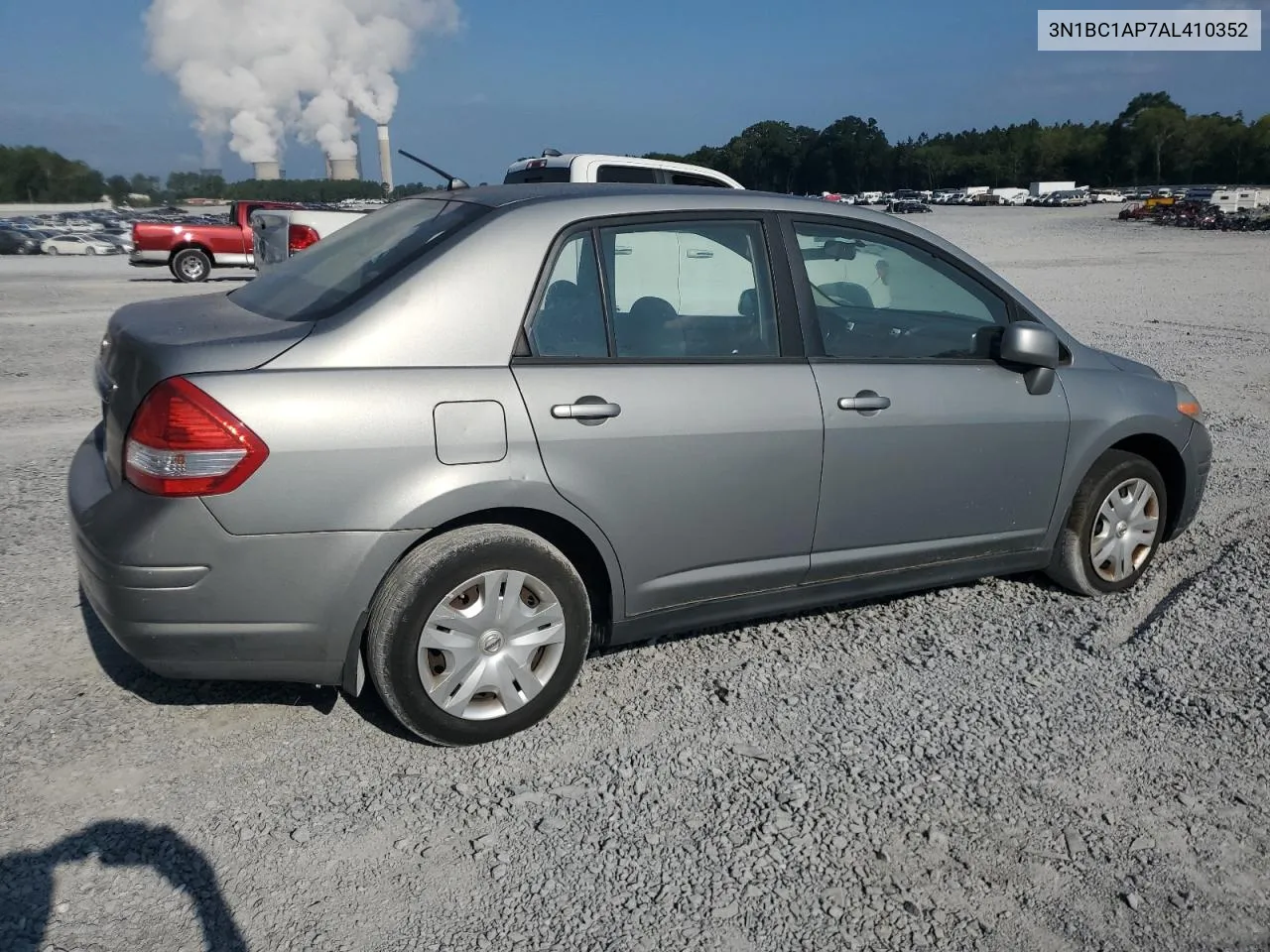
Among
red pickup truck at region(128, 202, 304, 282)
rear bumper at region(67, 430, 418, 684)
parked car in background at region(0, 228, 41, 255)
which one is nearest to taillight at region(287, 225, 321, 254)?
red pickup truck at region(128, 202, 304, 282)

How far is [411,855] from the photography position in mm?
2951

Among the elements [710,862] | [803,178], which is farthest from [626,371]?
[803,178]

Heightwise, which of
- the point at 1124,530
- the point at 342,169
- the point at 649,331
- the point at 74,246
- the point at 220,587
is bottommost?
the point at 1124,530

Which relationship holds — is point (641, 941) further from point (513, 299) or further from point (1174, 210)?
point (1174, 210)

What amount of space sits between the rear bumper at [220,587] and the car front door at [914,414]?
5.48 ft

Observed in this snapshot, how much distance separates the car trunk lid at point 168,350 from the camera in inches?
123

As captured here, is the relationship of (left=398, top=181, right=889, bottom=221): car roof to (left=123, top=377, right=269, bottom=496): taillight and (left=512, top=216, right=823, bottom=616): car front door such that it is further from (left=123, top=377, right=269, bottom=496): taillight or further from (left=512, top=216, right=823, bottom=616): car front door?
(left=123, top=377, right=269, bottom=496): taillight

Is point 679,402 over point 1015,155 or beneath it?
beneath

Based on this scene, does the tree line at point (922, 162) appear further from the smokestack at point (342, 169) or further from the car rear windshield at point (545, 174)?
the car rear windshield at point (545, 174)

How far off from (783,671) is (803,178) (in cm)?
14030

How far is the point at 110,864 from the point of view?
2.87 metres

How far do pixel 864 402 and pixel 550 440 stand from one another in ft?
4.10

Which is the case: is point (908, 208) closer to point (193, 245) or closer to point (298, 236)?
point (193, 245)

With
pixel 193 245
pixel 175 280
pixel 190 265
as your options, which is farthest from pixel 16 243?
pixel 193 245
